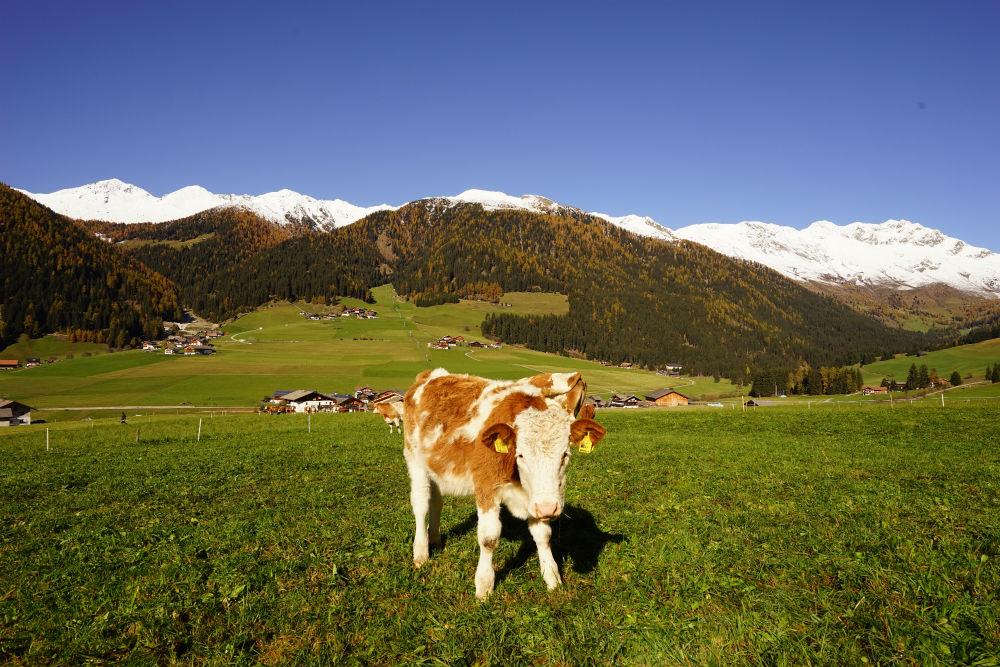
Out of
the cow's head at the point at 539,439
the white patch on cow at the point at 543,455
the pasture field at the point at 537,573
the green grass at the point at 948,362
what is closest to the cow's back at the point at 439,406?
A: the cow's head at the point at 539,439

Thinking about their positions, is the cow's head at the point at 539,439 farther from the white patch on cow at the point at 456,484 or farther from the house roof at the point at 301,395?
the house roof at the point at 301,395

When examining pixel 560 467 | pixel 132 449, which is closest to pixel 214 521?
pixel 560 467

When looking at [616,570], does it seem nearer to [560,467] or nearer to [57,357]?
[560,467]

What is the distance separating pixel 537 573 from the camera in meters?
8.27

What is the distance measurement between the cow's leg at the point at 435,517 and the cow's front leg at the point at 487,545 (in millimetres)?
2147

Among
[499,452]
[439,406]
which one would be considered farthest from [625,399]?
[499,452]

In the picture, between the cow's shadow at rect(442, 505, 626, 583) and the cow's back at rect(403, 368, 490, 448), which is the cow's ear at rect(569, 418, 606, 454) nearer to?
the cow's back at rect(403, 368, 490, 448)

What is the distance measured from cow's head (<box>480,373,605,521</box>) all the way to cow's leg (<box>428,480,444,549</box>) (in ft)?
8.06

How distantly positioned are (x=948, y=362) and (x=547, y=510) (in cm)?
21764

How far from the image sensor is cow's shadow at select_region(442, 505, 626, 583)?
873cm

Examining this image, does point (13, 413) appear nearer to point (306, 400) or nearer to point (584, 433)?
point (306, 400)

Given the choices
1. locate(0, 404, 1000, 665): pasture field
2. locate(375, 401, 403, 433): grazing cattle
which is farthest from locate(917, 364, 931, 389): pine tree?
locate(375, 401, 403, 433): grazing cattle

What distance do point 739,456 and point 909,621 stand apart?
16.7 m

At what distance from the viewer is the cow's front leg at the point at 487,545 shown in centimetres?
754
